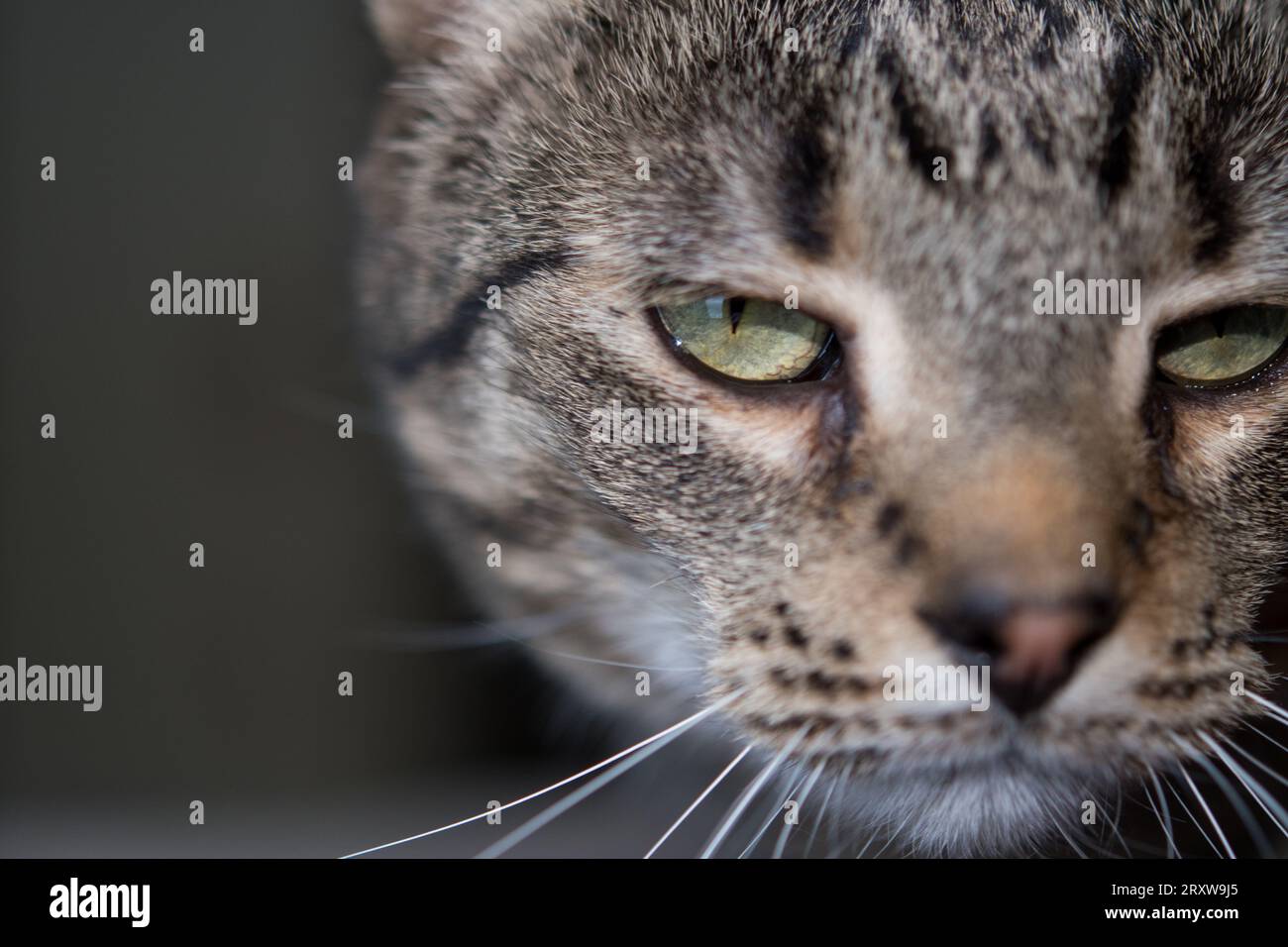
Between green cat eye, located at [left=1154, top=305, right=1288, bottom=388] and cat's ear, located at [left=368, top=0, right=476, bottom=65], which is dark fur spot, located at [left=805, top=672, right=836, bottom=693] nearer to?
green cat eye, located at [left=1154, top=305, right=1288, bottom=388]

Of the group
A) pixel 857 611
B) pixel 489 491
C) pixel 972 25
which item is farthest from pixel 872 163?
pixel 489 491

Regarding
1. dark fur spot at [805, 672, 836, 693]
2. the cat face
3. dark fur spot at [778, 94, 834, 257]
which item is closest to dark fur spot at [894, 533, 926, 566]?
the cat face

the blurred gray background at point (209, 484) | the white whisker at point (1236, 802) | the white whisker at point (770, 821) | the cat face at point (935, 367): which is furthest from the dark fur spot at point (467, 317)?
the white whisker at point (1236, 802)

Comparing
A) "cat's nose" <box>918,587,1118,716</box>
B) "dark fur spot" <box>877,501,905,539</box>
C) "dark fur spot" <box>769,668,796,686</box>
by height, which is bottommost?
"dark fur spot" <box>769,668,796,686</box>

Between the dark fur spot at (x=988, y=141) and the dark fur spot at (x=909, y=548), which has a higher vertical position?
the dark fur spot at (x=988, y=141)

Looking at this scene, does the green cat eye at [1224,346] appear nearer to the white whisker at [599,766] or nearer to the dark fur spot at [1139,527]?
the dark fur spot at [1139,527]

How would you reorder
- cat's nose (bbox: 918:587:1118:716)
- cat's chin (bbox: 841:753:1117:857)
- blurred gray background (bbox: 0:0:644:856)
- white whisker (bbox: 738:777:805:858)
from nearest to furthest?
cat's nose (bbox: 918:587:1118:716), cat's chin (bbox: 841:753:1117:857), white whisker (bbox: 738:777:805:858), blurred gray background (bbox: 0:0:644:856)

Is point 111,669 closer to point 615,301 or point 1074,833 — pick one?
point 615,301

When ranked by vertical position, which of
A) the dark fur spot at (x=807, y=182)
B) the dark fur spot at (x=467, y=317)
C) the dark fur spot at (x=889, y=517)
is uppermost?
the dark fur spot at (x=807, y=182)
